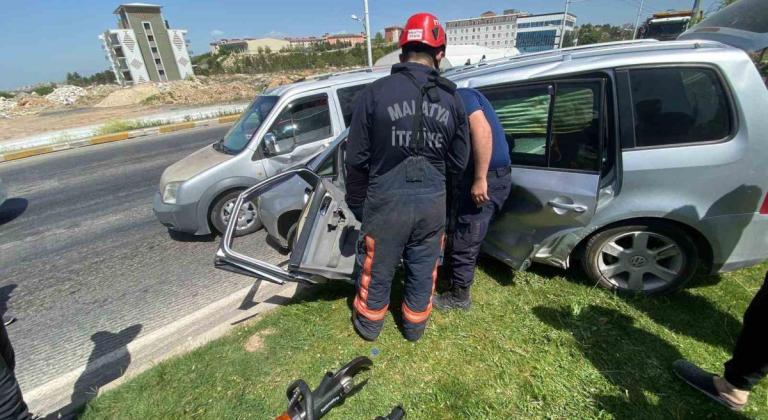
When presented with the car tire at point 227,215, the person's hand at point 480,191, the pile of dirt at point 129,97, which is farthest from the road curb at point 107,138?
the pile of dirt at point 129,97

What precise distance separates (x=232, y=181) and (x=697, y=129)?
426 centimetres

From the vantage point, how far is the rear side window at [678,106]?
85.6 inches

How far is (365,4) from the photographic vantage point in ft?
63.7

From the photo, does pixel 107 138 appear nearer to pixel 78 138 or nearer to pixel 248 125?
pixel 78 138

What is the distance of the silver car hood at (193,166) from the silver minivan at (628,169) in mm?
1842

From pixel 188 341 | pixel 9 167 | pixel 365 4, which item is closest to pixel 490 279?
pixel 188 341

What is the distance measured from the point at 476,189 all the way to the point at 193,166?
3.58 metres

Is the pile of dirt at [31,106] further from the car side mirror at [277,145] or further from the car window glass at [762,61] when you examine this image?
the car window glass at [762,61]

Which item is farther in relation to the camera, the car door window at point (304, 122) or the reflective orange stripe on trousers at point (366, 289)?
the car door window at point (304, 122)

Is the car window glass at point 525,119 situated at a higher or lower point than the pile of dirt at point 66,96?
higher

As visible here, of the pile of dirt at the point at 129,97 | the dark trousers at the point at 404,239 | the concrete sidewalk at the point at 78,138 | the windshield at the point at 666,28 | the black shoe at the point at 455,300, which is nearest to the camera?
the dark trousers at the point at 404,239

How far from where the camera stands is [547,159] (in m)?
2.50

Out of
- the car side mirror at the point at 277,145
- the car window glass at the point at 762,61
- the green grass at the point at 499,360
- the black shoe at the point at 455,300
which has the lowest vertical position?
the green grass at the point at 499,360

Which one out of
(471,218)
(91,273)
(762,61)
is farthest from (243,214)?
(762,61)
